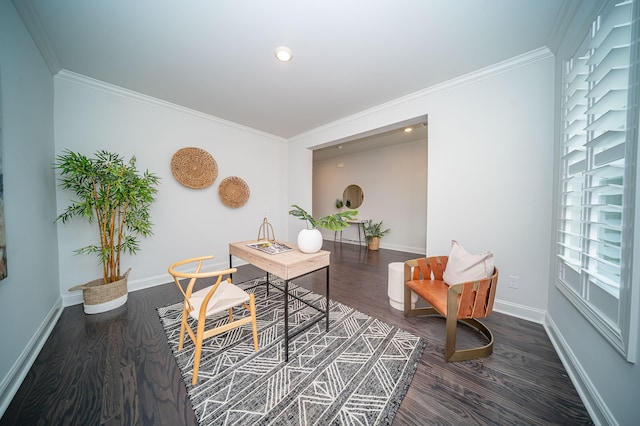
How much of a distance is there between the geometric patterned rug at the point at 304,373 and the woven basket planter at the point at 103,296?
735 millimetres

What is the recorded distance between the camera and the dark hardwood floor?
1.12m

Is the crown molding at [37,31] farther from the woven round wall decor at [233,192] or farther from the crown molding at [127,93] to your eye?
the woven round wall decor at [233,192]

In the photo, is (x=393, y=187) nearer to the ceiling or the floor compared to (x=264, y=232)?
nearer to the ceiling

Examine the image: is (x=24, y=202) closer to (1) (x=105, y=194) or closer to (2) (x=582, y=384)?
(1) (x=105, y=194)

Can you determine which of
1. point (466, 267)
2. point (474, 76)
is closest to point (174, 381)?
point (466, 267)

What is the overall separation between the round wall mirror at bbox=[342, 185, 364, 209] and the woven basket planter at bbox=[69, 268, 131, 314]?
202 inches

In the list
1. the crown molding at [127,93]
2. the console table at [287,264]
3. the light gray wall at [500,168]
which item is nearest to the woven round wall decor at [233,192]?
the crown molding at [127,93]

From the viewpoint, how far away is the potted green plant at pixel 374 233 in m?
5.28

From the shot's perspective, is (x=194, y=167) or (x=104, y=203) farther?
(x=194, y=167)

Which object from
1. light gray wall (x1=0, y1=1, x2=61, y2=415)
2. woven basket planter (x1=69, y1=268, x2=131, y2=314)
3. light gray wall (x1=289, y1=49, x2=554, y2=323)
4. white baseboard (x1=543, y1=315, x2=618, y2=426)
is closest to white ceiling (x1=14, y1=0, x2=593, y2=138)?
light gray wall (x1=289, y1=49, x2=554, y2=323)

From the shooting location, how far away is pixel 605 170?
1.14 m

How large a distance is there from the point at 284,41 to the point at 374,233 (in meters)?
4.48

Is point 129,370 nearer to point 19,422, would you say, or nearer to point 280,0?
point 19,422

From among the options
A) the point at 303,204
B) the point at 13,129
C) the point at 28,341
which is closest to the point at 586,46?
the point at 303,204
